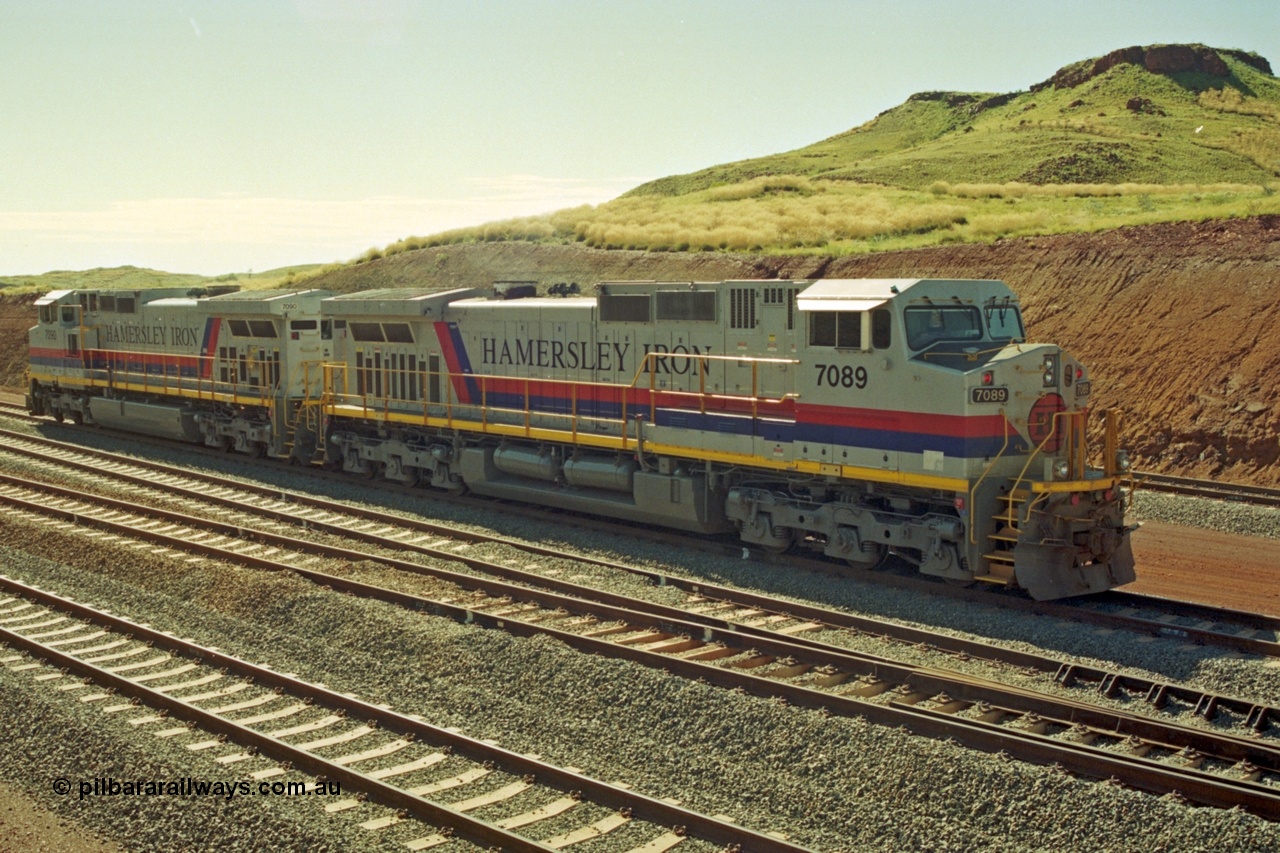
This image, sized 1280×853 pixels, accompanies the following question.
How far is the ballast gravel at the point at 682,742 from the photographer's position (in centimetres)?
743

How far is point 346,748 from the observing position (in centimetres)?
916

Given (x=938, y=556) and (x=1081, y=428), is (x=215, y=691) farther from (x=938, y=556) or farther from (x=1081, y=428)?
(x=1081, y=428)

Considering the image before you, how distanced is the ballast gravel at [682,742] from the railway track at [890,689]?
25cm

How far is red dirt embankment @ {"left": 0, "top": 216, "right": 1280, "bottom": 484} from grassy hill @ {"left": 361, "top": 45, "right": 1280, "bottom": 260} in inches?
69.6

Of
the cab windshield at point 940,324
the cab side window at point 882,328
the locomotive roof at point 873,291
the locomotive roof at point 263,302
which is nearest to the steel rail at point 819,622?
the cab side window at point 882,328

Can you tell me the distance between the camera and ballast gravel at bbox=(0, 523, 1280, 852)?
7430 mm

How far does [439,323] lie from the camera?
2070 centimetres

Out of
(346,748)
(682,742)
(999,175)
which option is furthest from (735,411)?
(999,175)

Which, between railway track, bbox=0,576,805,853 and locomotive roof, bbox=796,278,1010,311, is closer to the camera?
railway track, bbox=0,576,805,853

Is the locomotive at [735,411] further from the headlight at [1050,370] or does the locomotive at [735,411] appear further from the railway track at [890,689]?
the railway track at [890,689]

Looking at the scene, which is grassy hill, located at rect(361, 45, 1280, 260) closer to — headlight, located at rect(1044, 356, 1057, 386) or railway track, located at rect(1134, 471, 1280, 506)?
railway track, located at rect(1134, 471, 1280, 506)

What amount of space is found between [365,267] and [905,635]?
45.4 meters

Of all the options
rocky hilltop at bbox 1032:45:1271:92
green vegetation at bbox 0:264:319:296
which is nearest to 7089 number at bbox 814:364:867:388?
Answer: green vegetation at bbox 0:264:319:296

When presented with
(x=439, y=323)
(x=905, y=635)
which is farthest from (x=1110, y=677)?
(x=439, y=323)
